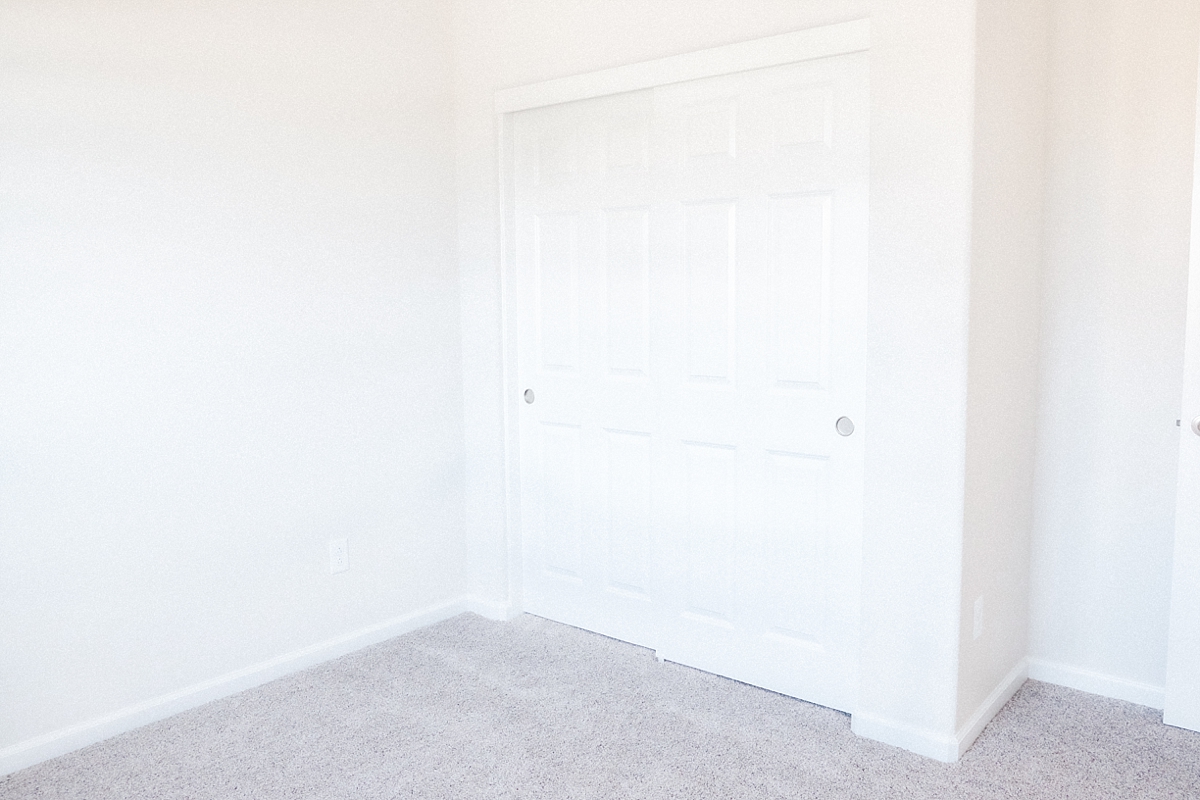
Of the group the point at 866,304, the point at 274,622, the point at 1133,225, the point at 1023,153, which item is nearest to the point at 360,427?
the point at 274,622

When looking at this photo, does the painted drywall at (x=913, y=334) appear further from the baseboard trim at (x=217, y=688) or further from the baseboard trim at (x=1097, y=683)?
the baseboard trim at (x=217, y=688)

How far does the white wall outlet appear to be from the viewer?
3236 mm

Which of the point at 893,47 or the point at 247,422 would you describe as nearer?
the point at 893,47

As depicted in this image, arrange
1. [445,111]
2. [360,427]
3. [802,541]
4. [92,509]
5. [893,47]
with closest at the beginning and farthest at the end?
[893,47] < [92,509] < [802,541] < [360,427] < [445,111]

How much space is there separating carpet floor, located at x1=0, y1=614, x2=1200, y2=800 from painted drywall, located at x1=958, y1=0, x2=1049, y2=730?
0.24 metres

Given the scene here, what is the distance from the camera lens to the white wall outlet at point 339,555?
324 centimetres

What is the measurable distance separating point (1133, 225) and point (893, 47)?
36.4 inches

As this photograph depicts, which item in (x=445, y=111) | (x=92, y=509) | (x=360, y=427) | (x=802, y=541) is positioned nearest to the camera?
(x=92, y=509)

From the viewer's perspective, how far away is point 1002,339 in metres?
2.61

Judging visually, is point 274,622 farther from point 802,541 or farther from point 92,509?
point 802,541

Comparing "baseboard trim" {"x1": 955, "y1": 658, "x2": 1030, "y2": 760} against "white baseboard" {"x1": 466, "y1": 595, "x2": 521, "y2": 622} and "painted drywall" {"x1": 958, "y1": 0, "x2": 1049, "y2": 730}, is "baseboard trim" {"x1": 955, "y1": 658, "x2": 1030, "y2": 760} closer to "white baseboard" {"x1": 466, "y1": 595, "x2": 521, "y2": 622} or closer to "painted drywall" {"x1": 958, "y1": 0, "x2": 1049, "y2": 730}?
"painted drywall" {"x1": 958, "y1": 0, "x2": 1049, "y2": 730}

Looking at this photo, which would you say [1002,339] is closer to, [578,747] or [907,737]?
[907,737]

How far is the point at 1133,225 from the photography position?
2703 mm

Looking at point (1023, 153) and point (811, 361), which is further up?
point (1023, 153)
